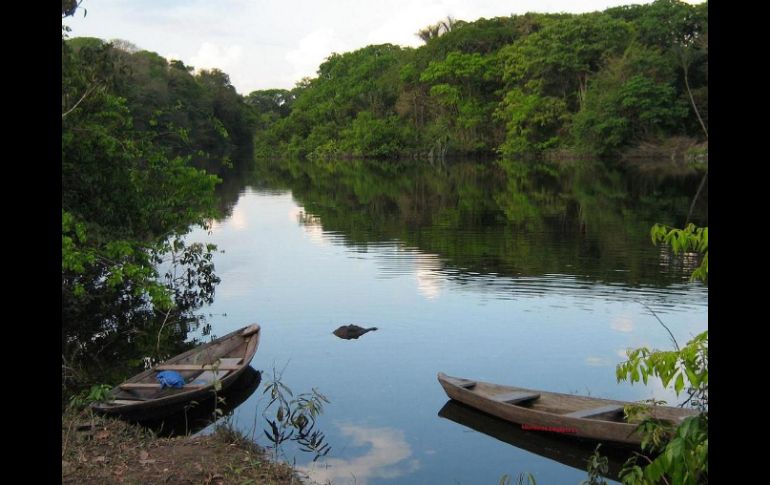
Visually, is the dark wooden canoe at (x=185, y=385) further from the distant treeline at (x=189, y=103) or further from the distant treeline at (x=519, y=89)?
the distant treeline at (x=519, y=89)

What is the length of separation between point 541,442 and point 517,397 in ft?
2.29

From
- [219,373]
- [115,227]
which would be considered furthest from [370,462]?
[115,227]

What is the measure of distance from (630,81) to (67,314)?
48.8 m

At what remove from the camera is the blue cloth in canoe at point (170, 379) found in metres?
10.2

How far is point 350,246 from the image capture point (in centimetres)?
2531

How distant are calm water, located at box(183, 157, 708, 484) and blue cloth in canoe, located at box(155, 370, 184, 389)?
38.1 inches

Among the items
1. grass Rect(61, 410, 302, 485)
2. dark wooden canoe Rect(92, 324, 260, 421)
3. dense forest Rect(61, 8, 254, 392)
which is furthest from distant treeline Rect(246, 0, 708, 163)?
grass Rect(61, 410, 302, 485)

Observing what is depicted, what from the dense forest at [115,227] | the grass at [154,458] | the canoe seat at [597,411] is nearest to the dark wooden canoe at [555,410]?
the canoe seat at [597,411]

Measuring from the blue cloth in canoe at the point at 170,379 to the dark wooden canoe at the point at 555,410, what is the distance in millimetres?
3550

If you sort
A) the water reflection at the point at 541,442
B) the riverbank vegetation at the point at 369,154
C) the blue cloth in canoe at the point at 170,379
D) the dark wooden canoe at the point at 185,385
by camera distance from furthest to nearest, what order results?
1. the riverbank vegetation at the point at 369,154
2. the blue cloth in canoe at the point at 170,379
3. the dark wooden canoe at the point at 185,385
4. the water reflection at the point at 541,442

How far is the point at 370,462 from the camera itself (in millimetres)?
9195

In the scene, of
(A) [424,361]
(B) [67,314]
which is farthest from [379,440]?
(B) [67,314]
